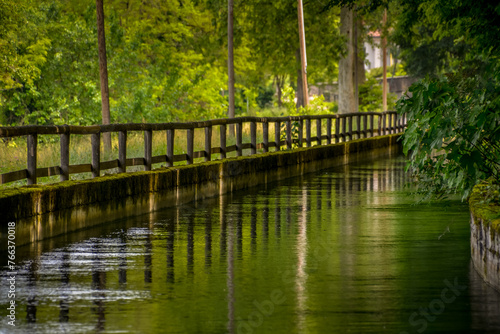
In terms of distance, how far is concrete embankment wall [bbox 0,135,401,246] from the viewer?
14.0 m

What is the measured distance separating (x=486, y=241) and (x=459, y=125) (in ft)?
6.46

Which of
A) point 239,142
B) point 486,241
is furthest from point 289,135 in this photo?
point 486,241

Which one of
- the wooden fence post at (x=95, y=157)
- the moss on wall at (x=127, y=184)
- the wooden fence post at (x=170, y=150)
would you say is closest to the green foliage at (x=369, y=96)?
the moss on wall at (x=127, y=184)

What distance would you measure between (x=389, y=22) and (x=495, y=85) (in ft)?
166

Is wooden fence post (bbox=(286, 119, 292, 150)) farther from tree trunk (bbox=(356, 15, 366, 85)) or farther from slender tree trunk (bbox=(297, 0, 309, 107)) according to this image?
tree trunk (bbox=(356, 15, 366, 85))

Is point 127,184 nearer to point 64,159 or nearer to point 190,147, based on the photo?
point 64,159

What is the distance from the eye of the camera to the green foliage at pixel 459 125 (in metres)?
12.4

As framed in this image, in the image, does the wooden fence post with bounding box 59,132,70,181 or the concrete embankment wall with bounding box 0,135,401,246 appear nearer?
the concrete embankment wall with bounding box 0,135,401,246

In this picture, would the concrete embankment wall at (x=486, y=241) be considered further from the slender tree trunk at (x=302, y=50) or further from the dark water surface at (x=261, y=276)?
the slender tree trunk at (x=302, y=50)

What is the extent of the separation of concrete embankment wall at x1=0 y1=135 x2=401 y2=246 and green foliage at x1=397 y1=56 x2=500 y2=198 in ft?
6.67

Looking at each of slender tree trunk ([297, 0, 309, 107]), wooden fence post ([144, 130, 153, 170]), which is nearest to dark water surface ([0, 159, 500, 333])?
wooden fence post ([144, 130, 153, 170])

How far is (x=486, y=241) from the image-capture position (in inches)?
431

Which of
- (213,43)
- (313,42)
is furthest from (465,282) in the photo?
(213,43)

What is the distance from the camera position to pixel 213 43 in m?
61.2
